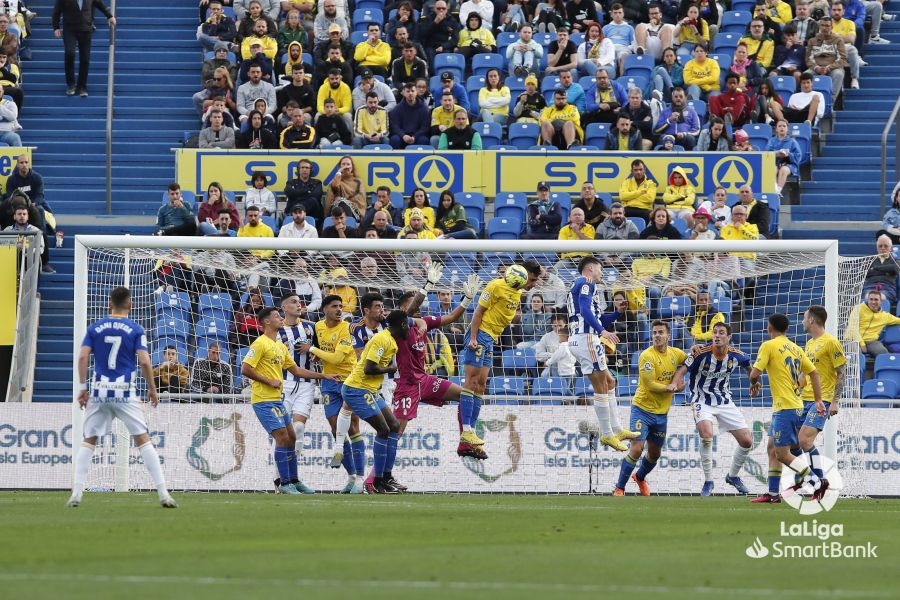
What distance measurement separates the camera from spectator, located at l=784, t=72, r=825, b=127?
26.9 metres

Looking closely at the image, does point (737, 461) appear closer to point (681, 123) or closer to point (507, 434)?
point (507, 434)

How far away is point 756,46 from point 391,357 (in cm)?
1381

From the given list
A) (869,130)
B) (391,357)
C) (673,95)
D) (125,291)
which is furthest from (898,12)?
(125,291)

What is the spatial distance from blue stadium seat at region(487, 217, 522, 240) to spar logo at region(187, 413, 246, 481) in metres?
5.60

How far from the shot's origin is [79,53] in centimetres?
2864

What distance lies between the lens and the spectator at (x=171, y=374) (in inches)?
802

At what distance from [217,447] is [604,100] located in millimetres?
10185

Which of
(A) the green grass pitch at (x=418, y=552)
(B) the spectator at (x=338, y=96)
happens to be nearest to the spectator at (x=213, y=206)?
(B) the spectator at (x=338, y=96)

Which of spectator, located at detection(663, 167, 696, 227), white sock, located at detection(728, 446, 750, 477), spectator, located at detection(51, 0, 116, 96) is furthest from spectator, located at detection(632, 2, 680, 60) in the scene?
white sock, located at detection(728, 446, 750, 477)

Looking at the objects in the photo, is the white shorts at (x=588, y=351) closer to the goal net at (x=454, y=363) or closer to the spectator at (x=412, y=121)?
the goal net at (x=454, y=363)

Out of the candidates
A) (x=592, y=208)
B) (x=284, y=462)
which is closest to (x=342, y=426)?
(x=284, y=462)

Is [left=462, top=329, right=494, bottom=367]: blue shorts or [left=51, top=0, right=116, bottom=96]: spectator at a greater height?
[left=51, top=0, right=116, bottom=96]: spectator

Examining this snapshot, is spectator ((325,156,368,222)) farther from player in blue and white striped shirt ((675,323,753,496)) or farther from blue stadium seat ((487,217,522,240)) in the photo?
player in blue and white striped shirt ((675,323,753,496))

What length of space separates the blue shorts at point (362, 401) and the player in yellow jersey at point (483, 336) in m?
1.13
